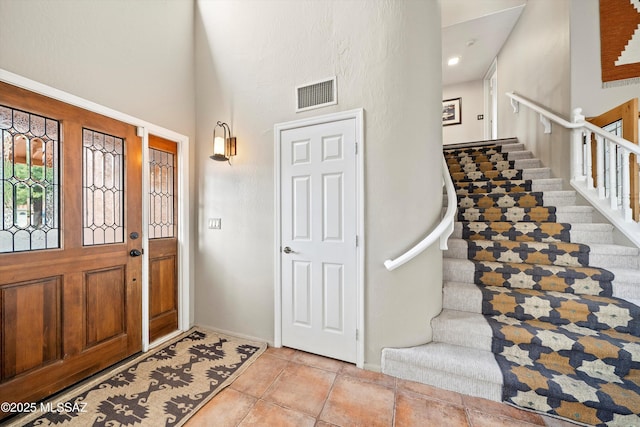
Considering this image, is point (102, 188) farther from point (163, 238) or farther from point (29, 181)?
point (163, 238)

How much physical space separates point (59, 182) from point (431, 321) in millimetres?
3072

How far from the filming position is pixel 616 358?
1.54 metres

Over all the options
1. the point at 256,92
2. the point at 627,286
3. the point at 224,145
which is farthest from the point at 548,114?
the point at 224,145

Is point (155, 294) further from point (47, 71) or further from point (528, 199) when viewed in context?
point (528, 199)

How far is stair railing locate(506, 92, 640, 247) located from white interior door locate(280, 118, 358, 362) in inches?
98.3

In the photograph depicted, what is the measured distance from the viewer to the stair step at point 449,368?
1664mm

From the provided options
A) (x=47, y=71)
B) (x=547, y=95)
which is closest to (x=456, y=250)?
(x=547, y=95)

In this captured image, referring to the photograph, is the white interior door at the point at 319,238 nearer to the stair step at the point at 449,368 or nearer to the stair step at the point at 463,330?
the stair step at the point at 449,368

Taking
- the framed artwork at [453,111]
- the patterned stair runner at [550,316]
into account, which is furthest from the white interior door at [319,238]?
the framed artwork at [453,111]

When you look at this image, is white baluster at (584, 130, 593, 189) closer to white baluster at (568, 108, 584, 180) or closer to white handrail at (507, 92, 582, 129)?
white baluster at (568, 108, 584, 180)

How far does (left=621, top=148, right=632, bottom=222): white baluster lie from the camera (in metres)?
2.25

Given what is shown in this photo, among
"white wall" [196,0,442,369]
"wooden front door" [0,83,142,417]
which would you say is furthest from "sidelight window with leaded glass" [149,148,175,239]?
"white wall" [196,0,442,369]

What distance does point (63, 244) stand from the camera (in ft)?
5.93

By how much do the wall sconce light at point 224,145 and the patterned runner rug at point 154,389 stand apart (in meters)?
1.92
